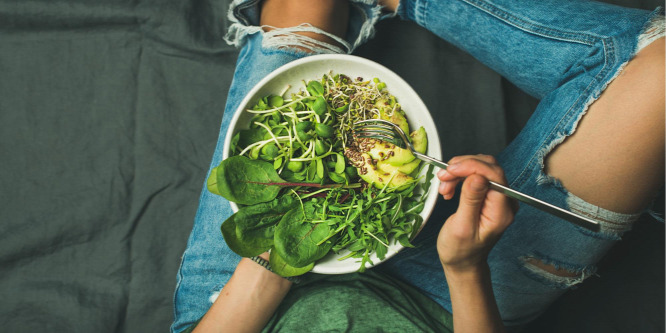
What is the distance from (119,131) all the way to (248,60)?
46 cm

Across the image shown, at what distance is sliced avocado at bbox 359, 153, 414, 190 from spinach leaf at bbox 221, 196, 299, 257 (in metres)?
0.12

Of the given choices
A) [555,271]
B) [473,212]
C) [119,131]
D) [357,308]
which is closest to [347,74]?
[473,212]

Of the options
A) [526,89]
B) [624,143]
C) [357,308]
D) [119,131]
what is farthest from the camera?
[119,131]

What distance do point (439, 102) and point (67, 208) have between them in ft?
3.31

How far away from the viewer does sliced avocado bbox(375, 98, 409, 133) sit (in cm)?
69

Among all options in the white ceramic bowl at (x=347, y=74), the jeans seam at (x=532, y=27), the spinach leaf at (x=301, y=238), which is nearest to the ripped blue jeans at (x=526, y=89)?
the jeans seam at (x=532, y=27)

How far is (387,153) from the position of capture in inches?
26.0

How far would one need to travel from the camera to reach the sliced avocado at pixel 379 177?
67 centimetres

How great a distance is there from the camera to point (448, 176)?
0.59 meters

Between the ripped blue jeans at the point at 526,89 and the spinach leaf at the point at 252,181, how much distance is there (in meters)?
0.23

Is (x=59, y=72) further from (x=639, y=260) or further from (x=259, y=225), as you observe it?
(x=639, y=260)

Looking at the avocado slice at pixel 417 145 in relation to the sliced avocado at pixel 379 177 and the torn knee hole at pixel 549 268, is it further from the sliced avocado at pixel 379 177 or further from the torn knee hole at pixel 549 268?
the torn knee hole at pixel 549 268

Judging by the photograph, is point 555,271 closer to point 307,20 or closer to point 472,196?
point 472,196

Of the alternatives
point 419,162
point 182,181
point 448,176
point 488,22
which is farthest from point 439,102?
point 182,181
